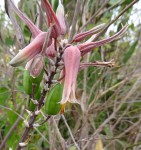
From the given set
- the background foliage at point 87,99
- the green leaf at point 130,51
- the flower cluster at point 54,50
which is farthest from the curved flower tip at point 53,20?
the green leaf at point 130,51

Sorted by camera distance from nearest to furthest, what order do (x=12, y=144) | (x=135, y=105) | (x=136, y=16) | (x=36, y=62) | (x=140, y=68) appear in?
(x=36, y=62), (x=12, y=144), (x=140, y=68), (x=136, y=16), (x=135, y=105)

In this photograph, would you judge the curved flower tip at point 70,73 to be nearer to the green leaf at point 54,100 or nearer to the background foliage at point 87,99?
the green leaf at point 54,100

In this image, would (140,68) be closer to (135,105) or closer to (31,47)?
(135,105)

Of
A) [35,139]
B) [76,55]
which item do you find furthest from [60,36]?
[35,139]

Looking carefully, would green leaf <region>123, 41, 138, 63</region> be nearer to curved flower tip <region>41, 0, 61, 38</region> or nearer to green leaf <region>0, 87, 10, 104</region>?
green leaf <region>0, 87, 10, 104</region>

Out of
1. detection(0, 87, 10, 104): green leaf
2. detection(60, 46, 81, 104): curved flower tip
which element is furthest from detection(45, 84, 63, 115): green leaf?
detection(0, 87, 10, 104): green leaf

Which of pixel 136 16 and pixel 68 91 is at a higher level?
→ pixel 136 16

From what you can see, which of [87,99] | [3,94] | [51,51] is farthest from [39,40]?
[87,99]
